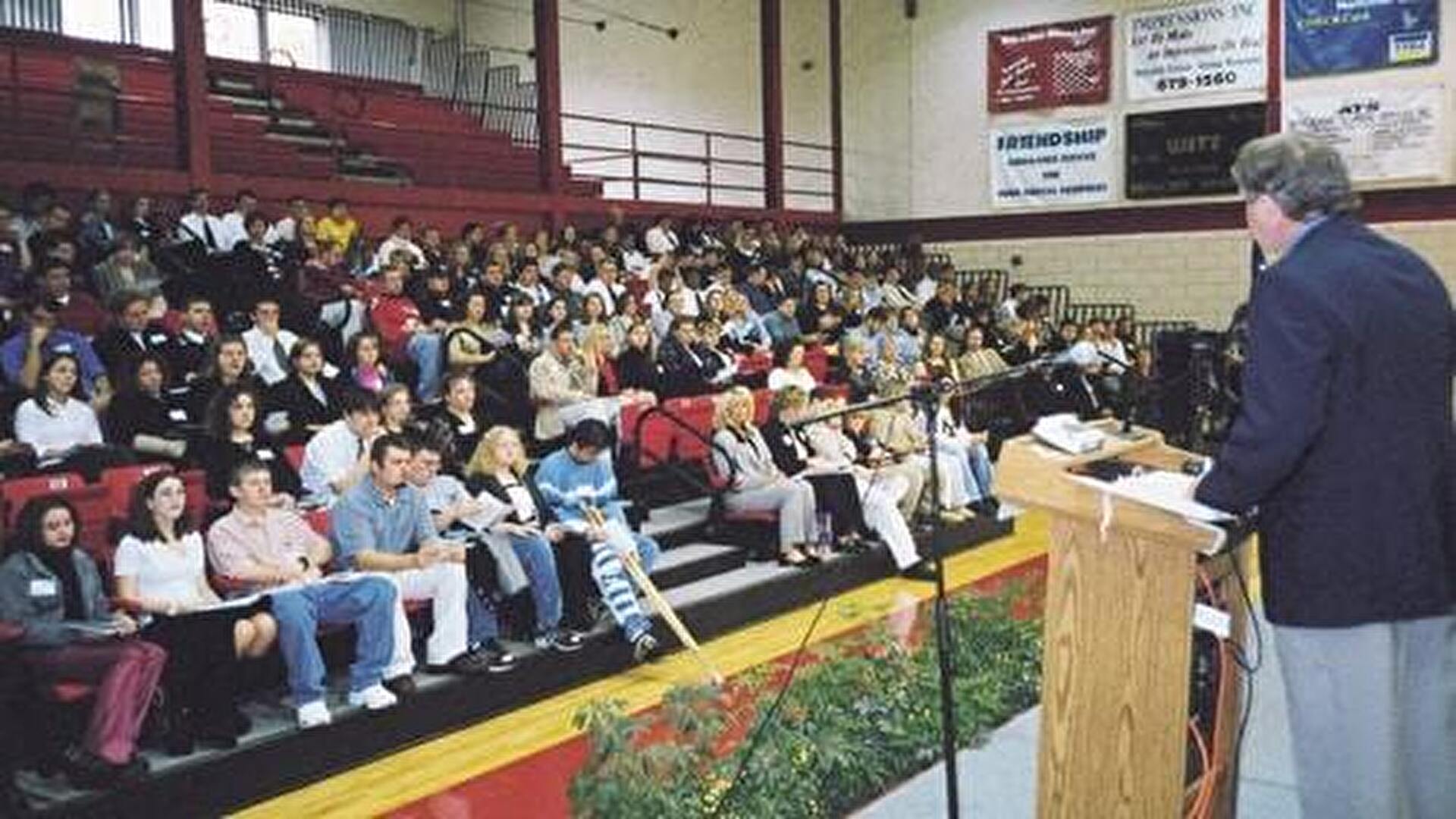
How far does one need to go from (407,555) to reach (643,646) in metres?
1.11

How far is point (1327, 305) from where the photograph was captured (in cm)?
186

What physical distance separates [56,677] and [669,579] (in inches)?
118

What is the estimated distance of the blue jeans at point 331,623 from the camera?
4.45 m

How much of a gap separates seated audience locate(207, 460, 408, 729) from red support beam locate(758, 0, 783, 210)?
1055 cm

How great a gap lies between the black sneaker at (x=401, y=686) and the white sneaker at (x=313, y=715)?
1.10 feet

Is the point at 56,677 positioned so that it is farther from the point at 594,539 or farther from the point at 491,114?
the point at 491,114

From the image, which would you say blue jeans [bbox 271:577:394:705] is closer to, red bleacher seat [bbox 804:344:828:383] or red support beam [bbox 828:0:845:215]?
red bleacher seat [bbox 804:344:828:383]

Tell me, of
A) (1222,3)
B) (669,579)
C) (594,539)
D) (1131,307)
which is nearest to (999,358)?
(1131,307)

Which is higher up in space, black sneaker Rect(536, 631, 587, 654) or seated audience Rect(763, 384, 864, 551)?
seated audience Rect(763, 384, 864, 551)

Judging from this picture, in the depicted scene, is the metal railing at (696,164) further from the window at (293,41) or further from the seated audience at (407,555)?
the seated audience at (407,555)

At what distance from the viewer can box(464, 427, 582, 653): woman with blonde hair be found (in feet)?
17.7

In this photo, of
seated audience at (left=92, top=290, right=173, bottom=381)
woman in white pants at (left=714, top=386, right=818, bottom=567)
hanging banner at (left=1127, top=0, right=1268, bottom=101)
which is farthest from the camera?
hanging banner at (left=1127, top=0, right=1268, bottom=101)

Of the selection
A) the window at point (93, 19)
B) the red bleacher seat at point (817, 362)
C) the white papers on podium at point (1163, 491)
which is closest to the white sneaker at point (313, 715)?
the white papers on podium at point (1163, 491)

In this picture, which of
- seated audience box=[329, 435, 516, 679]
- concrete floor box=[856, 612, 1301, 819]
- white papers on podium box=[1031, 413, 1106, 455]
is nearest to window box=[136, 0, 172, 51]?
seated audience box=[329, 435, 516, 679]
